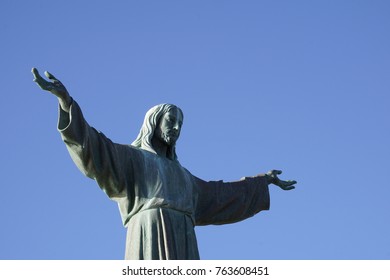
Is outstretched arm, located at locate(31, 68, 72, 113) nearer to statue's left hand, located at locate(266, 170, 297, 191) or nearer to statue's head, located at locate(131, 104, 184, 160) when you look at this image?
statue's head, located at locate(131, 104, 184, 160)

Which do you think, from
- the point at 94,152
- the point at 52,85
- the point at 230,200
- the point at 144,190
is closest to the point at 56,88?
the point at 52,85

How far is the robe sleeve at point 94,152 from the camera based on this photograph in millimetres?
16172

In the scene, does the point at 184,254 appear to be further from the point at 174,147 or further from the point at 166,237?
the point at 174,147

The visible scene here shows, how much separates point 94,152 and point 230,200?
8.87 feet

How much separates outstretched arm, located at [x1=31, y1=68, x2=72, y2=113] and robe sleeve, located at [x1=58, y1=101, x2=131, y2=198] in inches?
3.6

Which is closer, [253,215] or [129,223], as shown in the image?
[129,223]

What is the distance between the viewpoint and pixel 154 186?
16.9 meters

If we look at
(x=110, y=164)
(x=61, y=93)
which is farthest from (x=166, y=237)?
(x=61, y=93)

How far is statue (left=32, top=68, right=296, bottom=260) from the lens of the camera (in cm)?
1630

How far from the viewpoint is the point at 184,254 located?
16.6 meters

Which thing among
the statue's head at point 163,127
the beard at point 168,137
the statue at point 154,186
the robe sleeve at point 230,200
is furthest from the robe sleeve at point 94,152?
the robe sleeve at point 230,200

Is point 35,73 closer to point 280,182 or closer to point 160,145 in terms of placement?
point 160,145
